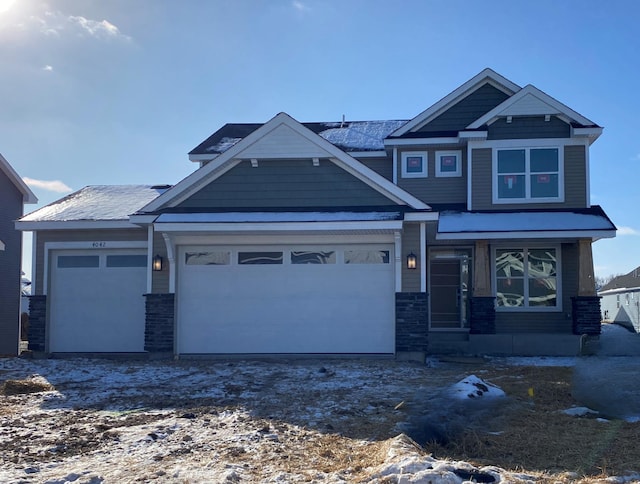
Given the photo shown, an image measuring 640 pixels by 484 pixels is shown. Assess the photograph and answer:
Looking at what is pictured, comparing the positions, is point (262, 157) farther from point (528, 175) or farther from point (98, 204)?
point (528, 175)

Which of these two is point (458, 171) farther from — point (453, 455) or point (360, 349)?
point (453, 455)

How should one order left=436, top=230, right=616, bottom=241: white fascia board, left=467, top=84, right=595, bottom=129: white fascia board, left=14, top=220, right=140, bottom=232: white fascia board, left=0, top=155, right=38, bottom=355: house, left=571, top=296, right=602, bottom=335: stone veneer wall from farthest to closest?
1. left=0, top=155, right=38, bottom=355: house
2. left=467, top=84, right=595, bottom=129: white fascia board
3. left=571, top=296, right=602, bottom=335: stone veneer wall
4. left=436, top=230, right=616, bottom=241: white fascia board
5. left=14, top=220, right=140, bottom=232: white fascia board

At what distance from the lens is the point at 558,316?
14.9 meters

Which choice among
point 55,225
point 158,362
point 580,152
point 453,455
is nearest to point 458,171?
point 580,152

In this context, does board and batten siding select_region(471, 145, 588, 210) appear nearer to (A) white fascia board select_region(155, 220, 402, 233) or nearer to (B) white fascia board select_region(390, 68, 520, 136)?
(B) white fascia board select_region(390, 68, 520, 136)

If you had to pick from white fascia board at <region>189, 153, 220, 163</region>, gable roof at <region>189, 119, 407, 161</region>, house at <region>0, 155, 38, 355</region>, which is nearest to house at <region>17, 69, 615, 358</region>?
gable roof at <region>189, 119, 407, 161</region>

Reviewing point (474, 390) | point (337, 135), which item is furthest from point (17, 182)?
point (474, 390)

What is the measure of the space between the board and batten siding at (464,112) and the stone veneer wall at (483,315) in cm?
467

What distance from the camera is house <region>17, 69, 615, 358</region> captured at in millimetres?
12344

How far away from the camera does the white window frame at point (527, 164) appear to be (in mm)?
14867

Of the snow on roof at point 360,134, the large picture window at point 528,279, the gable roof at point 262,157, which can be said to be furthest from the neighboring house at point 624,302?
the gable roof at point 262,157

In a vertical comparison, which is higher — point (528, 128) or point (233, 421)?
point (528, 128)

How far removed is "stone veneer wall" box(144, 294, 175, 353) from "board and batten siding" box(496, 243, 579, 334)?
781 cm

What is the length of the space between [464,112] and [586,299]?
18.5ft
